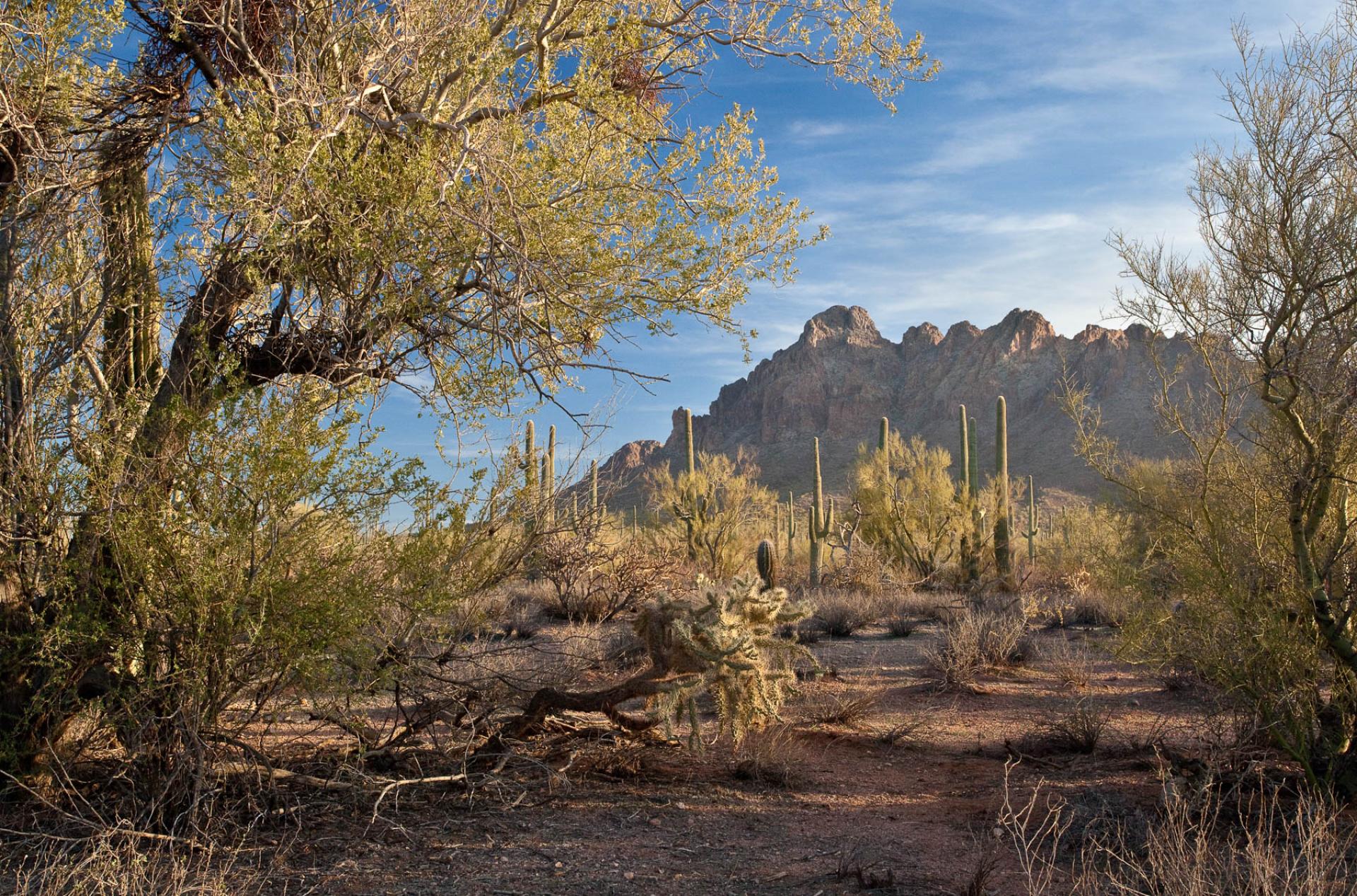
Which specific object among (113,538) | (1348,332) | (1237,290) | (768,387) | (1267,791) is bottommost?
(1267,791)

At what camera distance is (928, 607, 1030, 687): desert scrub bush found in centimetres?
1055

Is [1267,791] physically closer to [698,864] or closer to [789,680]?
[789,680]

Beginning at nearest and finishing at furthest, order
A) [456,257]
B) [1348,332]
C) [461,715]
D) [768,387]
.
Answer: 1. [1348,332]
2. [456,257]
3. [461,715]
4. [768,387]

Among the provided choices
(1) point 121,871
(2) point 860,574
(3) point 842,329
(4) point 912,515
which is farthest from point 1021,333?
(1) point 121,871

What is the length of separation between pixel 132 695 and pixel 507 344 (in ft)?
9.89

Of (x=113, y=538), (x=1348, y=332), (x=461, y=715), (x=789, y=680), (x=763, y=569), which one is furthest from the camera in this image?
(x=763, y=569)

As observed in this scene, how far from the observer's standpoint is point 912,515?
79.8 feet

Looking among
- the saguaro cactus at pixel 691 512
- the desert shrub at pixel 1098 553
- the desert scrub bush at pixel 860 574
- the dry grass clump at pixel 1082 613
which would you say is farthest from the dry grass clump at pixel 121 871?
the saguaro cactus at pixel 691 512

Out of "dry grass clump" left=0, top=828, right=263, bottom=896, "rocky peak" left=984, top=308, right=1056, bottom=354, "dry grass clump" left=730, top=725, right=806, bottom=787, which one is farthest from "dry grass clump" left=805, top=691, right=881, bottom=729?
"rocky peak" left=984, top=308, right=1056, bottom=354

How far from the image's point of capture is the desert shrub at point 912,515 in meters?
23.3

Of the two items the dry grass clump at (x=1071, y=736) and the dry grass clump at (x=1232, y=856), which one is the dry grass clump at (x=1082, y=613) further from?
the dry grass clump at (x=1232, y=856)

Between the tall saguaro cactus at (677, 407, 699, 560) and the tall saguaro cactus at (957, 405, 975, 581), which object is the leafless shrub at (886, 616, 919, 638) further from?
the tall saguaro cactus at (677, 407, 699, 560)

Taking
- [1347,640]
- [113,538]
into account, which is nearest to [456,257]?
[113,538]

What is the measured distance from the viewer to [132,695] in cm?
534
